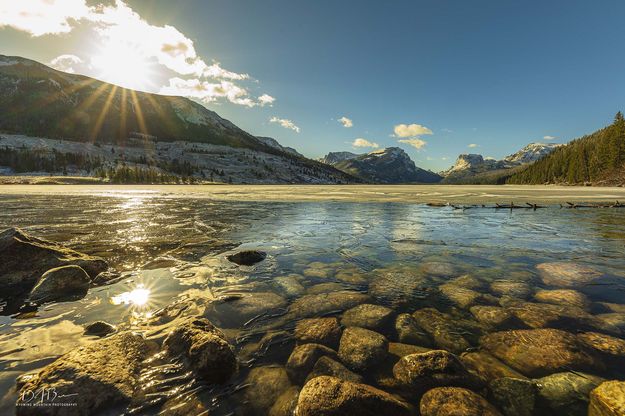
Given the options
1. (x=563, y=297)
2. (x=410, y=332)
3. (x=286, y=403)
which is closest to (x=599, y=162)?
(x=563, y=297)

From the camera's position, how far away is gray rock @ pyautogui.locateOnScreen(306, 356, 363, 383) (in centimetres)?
648

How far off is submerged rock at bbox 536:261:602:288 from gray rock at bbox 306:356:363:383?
10379mm

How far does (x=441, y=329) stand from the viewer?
28.2 ft

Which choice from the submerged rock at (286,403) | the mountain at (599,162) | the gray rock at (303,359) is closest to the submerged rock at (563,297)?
the gray rock at (303,359)

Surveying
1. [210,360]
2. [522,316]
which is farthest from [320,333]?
[522,316]

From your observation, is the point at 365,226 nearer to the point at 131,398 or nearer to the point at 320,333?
the point at 320,333

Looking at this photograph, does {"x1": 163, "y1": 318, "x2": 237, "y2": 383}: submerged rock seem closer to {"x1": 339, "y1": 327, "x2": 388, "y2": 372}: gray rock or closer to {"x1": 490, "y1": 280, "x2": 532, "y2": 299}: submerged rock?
{"x1": 339, "y1": 327, "x2": 388, "y2": 372}: gray rock

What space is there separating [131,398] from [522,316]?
1060 centimetres

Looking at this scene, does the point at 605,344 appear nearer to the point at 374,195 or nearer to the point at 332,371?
the point at 332,371

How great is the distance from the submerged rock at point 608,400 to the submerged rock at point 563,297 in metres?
5.21

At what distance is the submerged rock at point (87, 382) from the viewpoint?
5.34 metres

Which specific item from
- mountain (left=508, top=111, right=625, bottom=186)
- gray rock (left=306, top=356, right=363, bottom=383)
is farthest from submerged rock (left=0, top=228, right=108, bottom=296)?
mountain (left=508, top=111, right=625, bottom=186)

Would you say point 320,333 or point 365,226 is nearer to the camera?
point 320,333

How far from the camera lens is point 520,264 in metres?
15.0
